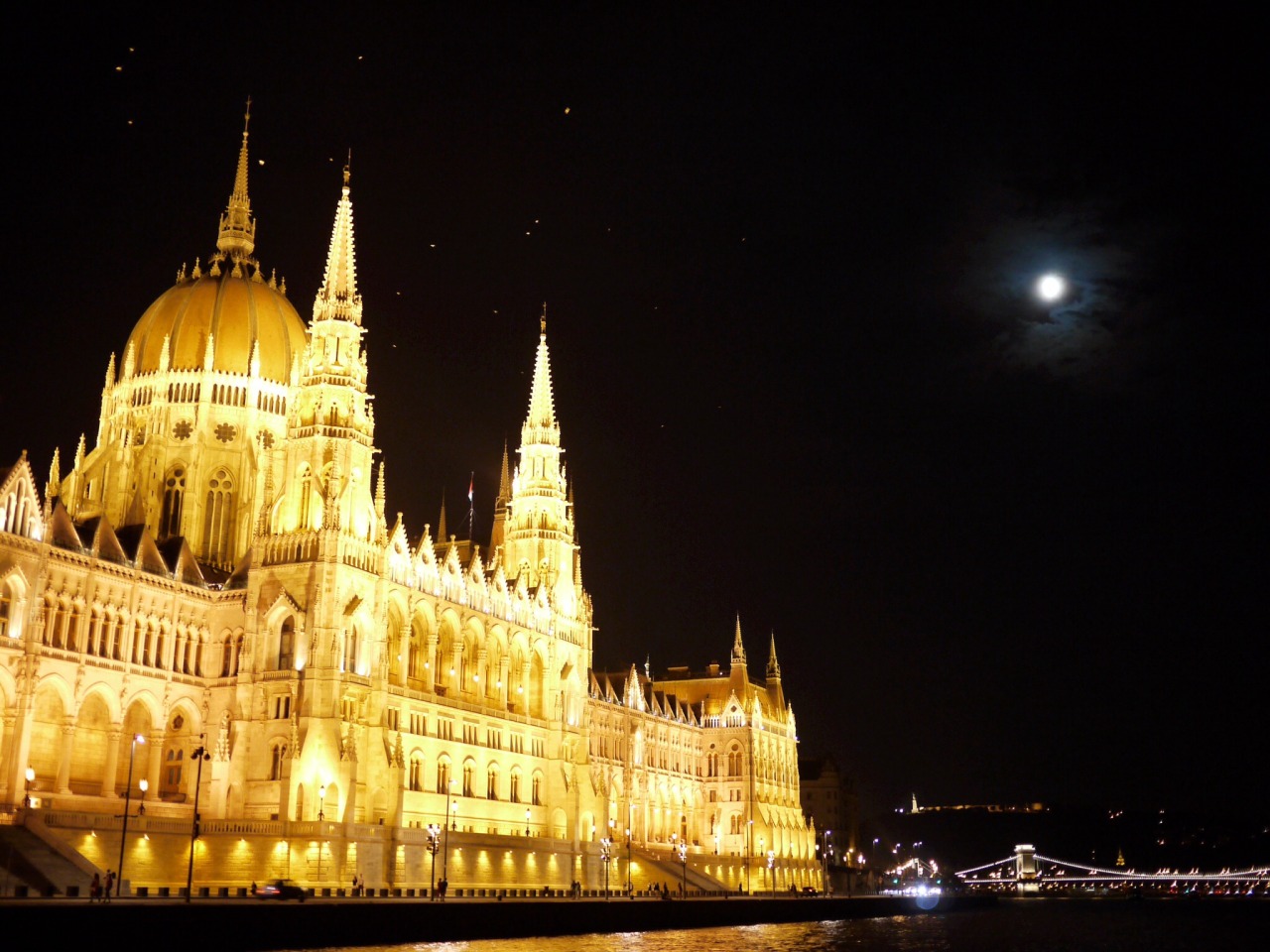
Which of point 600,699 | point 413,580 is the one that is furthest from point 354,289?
point 600,699

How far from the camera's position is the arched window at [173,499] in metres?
94.8

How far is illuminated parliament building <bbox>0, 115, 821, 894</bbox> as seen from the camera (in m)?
71.8

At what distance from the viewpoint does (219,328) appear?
99.1 meters

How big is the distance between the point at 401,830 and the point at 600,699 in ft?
143

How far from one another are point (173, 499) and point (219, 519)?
324cm

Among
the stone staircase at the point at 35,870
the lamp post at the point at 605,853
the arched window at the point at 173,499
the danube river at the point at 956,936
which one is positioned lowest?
the danube river at the point at 956,936

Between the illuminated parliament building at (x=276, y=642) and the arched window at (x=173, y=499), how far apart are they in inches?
6.9

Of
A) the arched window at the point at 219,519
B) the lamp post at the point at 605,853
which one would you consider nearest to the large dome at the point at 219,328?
the arched window at the point at 219,519

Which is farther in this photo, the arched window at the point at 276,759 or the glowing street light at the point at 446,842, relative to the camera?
the glowing street light at the point at 446,842

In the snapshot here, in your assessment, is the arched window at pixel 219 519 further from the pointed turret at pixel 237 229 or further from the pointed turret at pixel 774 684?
the pointed turret at pixel 774 684

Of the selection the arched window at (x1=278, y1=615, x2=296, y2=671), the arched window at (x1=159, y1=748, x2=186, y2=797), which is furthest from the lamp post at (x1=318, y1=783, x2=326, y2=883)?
the arched window at (x1=159, y1=748, x2=186, y2=797)

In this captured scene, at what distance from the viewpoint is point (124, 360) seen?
332 feet

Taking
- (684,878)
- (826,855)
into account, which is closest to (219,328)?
(684,878)

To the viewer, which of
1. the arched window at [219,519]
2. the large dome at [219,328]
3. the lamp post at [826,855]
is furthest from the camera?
the lamp post at [826,855]
